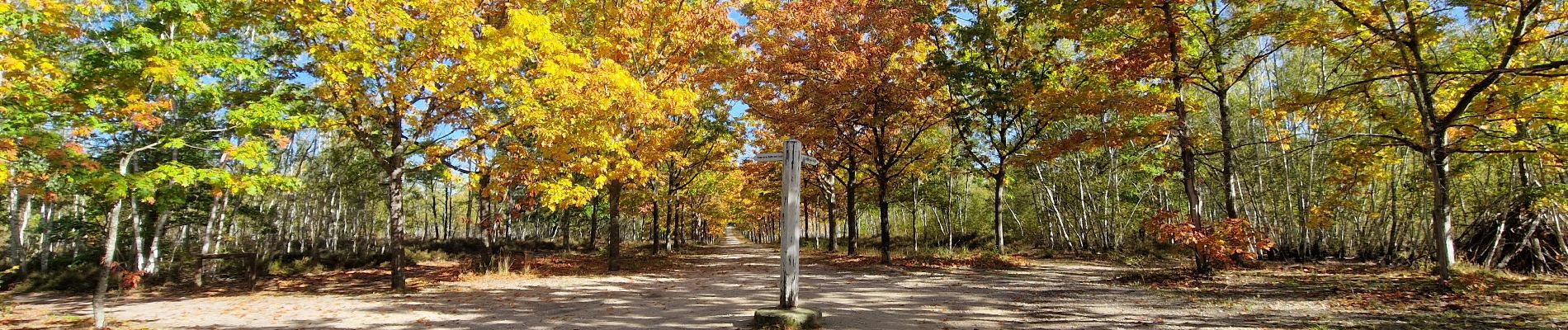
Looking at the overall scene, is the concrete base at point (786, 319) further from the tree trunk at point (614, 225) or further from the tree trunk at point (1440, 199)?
the tree trunk at point (614, 225)

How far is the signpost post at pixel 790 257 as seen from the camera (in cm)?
696

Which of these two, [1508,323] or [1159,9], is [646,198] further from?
[1508,323]

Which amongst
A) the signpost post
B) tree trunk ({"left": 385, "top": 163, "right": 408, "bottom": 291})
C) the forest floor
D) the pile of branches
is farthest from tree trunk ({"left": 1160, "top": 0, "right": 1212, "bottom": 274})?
tree trunk ({"left": 385, "top": 163, "right": 408, "bottom": 291})

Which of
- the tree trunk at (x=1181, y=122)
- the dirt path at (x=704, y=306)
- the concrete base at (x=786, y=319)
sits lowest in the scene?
the dirt path at (x=704, y=306)

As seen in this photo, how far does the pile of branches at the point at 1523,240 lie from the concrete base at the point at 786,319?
1100cm

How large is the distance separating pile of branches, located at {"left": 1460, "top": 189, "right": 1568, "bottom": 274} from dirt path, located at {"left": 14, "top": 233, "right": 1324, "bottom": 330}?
228 inches

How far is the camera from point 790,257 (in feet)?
24.1

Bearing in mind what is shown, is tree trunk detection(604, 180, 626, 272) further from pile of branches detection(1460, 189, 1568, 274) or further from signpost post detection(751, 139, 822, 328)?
pile of branches detection(1460, 189, 1568, 274)

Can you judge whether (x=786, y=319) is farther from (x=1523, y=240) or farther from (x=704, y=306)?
(x=1523, y=240)

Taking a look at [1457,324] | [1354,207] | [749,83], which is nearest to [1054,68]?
[1354,207]

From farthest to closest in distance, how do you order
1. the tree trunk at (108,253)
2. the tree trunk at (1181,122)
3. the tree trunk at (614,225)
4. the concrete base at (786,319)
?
1. the tree trunk at (614,225)
2. the tree trunk at (1181,122)
3. the tree trunk at (108,253)
4. the concrete base at (786,319)

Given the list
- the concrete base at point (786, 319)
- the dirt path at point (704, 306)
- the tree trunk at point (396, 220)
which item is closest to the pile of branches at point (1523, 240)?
the dirt path at point (704, 306)

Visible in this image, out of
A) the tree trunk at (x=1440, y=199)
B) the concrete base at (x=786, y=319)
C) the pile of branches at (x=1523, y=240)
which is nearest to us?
the concrete base at (x=786, y=319)

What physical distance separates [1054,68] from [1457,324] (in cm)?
997
